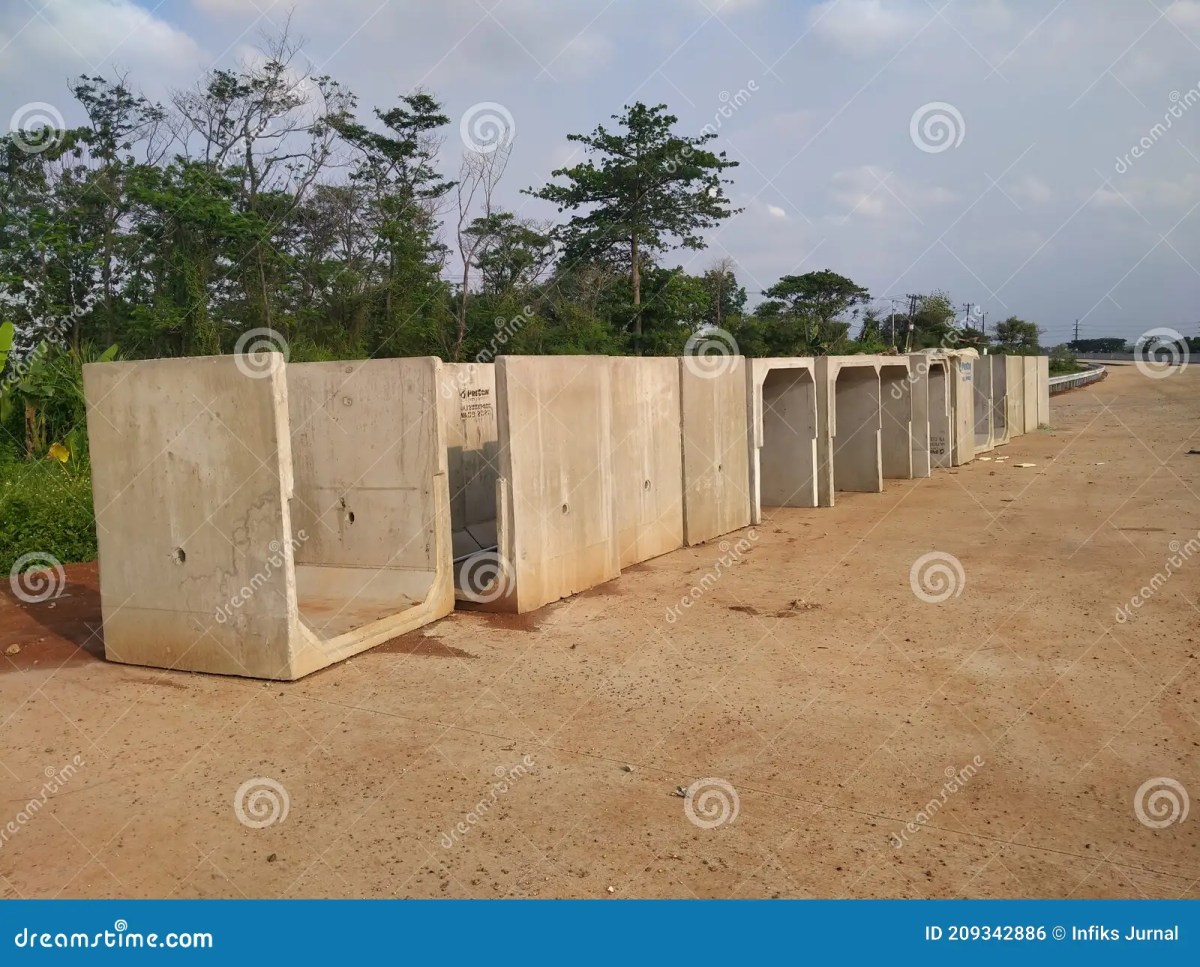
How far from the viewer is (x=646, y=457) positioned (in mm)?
10273

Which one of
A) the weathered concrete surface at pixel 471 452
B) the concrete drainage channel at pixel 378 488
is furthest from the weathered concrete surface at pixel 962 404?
the weathered concrete surface at pixel 471 452

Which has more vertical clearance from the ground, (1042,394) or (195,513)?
(1042,394)

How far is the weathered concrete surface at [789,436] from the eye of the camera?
44.6 feet

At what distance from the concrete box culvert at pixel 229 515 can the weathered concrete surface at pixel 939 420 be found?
12018 millimetres

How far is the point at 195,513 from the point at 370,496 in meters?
1.81

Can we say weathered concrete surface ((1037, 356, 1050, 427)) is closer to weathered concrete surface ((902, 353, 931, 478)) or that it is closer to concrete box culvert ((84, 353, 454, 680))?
weathered concrete surface ((902, 353, 931, 478))

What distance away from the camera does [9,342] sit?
11.2 m

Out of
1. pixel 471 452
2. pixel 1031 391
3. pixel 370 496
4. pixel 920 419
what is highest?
pixel 1031 391

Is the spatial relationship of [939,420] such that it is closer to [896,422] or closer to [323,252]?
[896,422]

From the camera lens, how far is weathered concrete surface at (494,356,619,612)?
8047 millimetres

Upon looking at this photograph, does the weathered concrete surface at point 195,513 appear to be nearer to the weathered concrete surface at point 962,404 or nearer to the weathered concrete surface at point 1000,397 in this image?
the weathered concrete surface at point 962,404

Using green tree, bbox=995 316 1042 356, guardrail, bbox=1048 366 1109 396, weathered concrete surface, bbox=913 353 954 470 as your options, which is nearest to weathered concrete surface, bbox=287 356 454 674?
weathered concrete surface, bbox=913 353 954 470

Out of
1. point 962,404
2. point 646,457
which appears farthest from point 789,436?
point 962,404

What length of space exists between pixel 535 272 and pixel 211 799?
73.8ft
